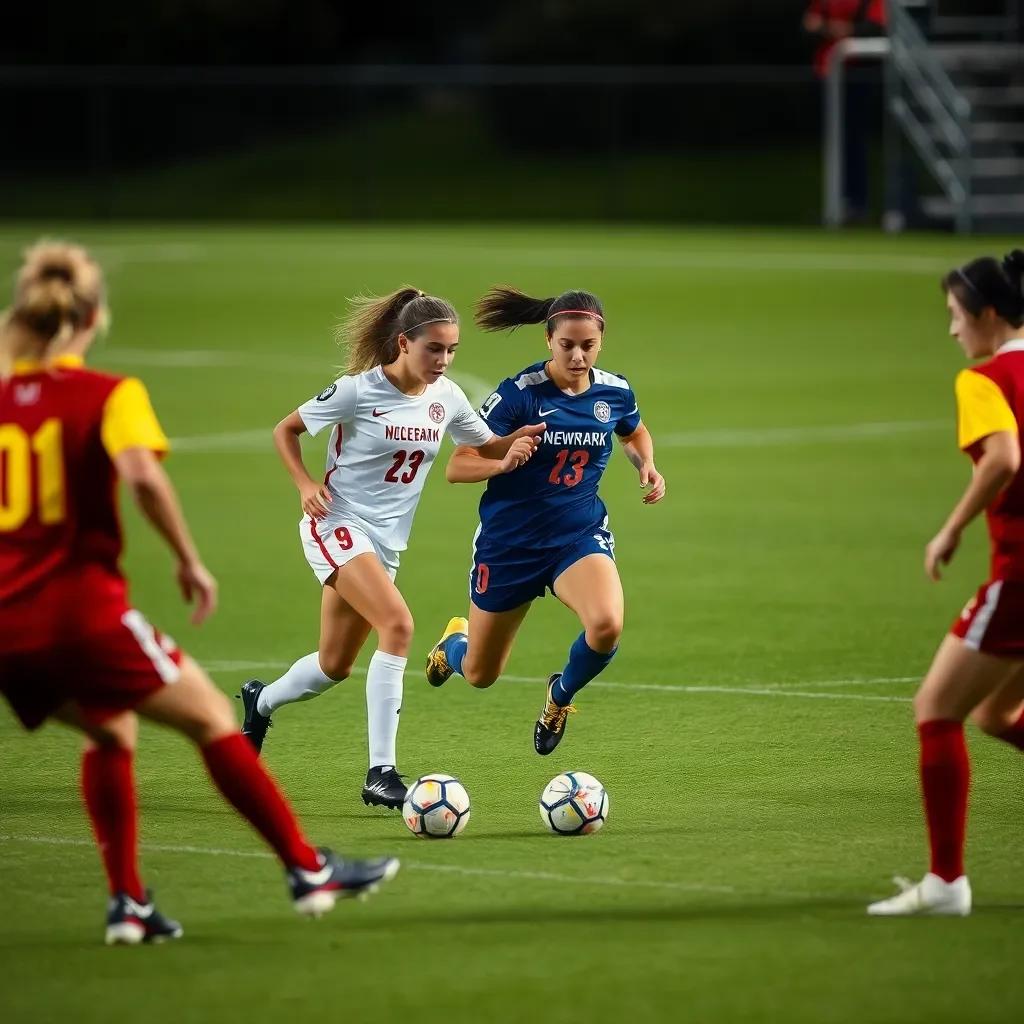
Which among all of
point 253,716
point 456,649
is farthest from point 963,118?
point 253,716

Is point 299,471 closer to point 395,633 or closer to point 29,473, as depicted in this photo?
point 395,633

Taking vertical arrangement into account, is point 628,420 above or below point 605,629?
above

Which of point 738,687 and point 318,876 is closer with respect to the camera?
point 318,876

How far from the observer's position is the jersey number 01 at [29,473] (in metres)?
5.34

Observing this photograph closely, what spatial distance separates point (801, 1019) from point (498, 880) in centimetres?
151

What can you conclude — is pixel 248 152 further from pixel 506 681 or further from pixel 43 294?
pixel 43 294

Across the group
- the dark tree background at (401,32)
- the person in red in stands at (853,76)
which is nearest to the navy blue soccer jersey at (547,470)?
the person in red in stands at (853,76)

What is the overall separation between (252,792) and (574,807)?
166 centimetres

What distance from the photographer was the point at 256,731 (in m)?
8.12

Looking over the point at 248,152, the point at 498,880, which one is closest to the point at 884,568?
the point at 498,880

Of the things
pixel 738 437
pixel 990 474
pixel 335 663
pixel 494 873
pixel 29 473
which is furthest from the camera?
pixel 738 437

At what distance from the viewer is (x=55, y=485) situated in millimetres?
5359

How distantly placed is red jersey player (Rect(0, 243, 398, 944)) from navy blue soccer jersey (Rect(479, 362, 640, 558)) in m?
2.76

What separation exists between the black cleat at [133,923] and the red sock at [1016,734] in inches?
104
